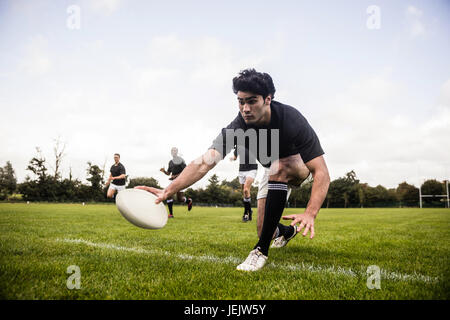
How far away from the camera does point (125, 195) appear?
282cm

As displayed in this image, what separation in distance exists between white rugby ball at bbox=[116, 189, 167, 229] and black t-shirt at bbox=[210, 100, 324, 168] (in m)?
0.81

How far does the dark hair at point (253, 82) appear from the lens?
2770 mm

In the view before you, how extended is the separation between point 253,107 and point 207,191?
6119cm

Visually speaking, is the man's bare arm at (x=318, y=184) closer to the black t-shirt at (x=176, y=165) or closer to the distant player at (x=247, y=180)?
the distant player at (x=247, y=180)

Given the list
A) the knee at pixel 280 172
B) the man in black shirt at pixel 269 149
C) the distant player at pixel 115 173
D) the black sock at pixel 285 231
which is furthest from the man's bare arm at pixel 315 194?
the distant player at pixel 115 173

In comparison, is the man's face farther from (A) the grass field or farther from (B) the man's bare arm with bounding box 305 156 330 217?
(A) the grass field

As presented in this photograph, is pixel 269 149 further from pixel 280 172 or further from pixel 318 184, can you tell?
pixel 318 184

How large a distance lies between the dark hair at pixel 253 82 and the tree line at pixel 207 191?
2957 centimetres

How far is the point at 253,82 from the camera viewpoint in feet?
9.06

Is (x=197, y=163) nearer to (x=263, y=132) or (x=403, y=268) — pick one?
(x=263, y=132)

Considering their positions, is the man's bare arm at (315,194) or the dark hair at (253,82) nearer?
the man's bare arm at (315,194)

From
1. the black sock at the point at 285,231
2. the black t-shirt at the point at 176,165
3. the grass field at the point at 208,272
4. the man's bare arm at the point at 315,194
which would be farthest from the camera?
the black t-shirt at the point at 176,165

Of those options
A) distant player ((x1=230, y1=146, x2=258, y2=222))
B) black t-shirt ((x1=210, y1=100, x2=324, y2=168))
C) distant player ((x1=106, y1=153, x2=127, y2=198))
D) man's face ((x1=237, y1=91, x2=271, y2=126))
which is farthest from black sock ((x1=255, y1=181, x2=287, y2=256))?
distant player ((x1=106, y1=153, x2=127, y2=198))
